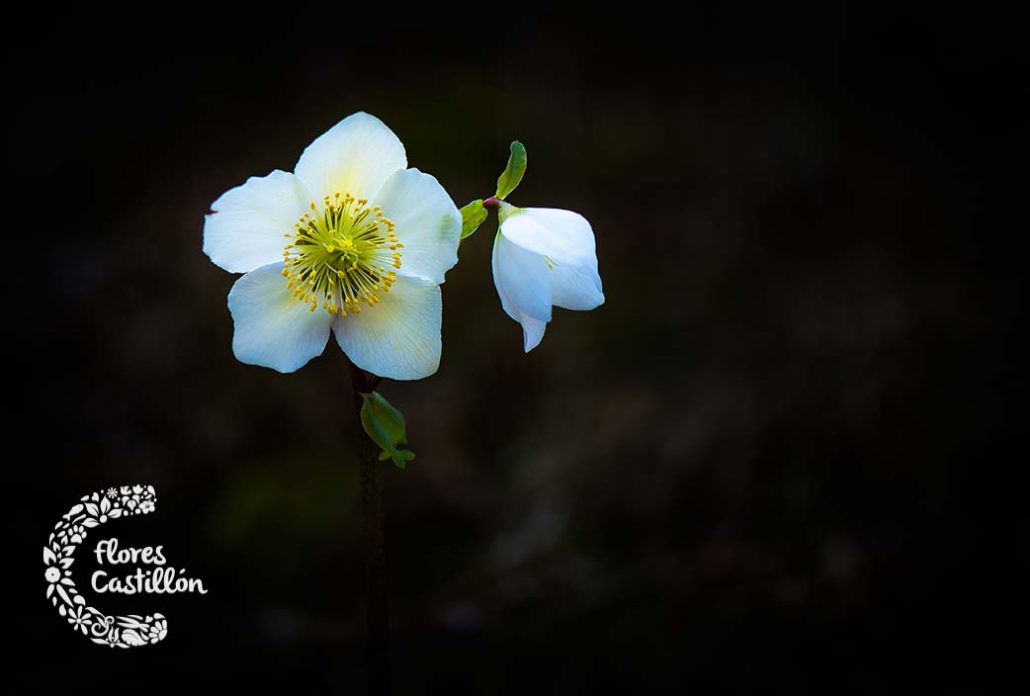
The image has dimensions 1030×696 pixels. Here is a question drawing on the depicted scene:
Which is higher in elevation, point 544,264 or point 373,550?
point 544,264

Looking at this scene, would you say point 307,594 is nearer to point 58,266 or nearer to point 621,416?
point 621,416

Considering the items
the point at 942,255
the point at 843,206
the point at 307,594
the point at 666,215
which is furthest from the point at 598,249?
the point at 307,594

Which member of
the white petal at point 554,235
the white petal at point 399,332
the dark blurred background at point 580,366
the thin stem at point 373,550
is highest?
the dark blurred background at point 580,366

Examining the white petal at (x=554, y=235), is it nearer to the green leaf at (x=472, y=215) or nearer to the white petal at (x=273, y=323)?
the green leaf at (x=472, y=215)

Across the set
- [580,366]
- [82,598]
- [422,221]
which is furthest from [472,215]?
[580,366]

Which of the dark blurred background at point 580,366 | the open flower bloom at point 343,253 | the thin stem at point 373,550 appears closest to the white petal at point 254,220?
the open flower bloom at point 343,253

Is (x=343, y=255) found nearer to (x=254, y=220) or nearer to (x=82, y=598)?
(x=254, y=220)

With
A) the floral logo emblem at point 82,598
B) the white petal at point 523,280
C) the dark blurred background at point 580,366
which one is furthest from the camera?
the dark blurred background at point 580,366

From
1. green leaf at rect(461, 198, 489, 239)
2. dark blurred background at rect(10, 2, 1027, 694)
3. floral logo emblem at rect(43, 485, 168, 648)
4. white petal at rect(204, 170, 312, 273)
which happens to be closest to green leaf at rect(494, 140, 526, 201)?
green leaf at rect(461, 198, 489, 239)
